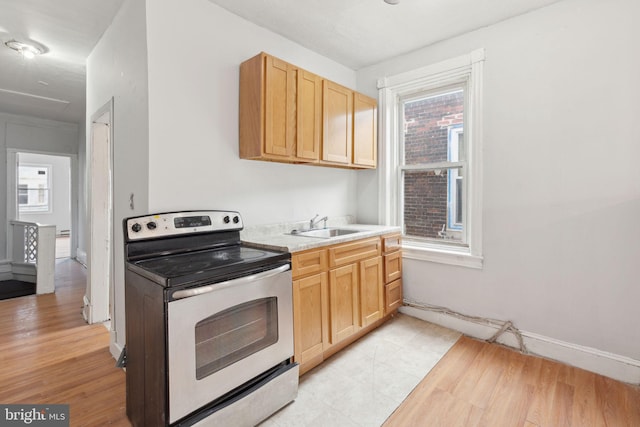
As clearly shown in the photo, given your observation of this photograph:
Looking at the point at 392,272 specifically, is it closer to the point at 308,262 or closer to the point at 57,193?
the point at 308,262

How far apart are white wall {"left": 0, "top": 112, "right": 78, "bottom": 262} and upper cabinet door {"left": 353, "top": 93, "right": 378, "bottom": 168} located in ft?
18.6

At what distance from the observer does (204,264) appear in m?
1.63

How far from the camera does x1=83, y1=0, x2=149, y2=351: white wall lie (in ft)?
6.67

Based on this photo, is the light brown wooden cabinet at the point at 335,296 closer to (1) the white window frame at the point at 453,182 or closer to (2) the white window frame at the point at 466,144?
(2) the white window frame at the point at 466,144

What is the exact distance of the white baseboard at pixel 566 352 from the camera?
2.11m

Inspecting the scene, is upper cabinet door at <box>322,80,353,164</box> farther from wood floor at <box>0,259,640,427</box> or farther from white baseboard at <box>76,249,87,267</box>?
white baseboard at <box>76,249,87,267</box>

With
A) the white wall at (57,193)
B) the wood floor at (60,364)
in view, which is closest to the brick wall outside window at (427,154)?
the wood floor at (60,364)

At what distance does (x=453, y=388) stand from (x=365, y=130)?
2.29 metres

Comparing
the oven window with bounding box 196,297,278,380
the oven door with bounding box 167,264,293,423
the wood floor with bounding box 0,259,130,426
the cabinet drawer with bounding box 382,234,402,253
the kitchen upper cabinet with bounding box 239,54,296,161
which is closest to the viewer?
the oven door with bounding box 167,264,293,423

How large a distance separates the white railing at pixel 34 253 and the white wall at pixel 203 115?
3.22 meters

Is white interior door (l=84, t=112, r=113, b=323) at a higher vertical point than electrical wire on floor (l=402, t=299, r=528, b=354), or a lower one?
higher

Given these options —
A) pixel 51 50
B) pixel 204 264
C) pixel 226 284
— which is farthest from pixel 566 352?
pixel 51 50

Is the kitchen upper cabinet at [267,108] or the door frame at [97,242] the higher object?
the kitchen upper cabinet at [267,108]

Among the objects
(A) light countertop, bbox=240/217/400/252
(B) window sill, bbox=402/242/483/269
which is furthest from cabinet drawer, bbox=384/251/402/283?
(A) light countertop, bbox=240/217/400/252
